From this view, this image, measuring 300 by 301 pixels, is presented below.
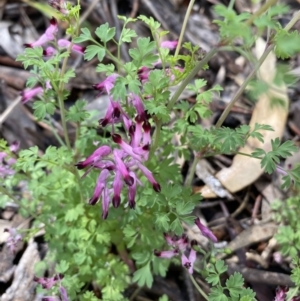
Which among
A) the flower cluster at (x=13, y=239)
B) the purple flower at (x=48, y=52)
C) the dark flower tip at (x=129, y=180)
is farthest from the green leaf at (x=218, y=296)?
the purple flower at (x=48, y=52)

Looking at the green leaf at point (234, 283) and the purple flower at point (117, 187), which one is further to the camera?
the green leaf at point (234, 283)

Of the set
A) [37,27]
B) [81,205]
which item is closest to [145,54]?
[81,205]

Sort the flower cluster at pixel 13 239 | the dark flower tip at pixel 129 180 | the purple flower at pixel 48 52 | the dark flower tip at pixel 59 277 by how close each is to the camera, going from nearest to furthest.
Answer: the dark flower tip at pixel 129 180 < the purple flower at pixel 48 52 < the dark flower tip at pixel 59 277 < the flower cluster at pixel 13 239

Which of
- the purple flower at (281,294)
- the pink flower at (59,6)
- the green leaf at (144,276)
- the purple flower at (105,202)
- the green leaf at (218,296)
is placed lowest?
the green leaf at (144,276)

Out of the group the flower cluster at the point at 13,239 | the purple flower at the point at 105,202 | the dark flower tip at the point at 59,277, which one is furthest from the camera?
the flower cluster at the point at 13,239

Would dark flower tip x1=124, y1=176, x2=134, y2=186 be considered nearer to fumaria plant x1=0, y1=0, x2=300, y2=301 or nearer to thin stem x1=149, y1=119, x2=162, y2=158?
fumaria plant x1=0, y1=0, x2=300, y2=301

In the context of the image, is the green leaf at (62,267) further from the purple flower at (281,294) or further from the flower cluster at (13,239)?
the purple flower at (281,294)

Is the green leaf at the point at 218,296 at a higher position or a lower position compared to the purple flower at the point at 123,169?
lower

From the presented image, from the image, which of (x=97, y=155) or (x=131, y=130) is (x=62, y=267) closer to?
(x=97, y=155)
